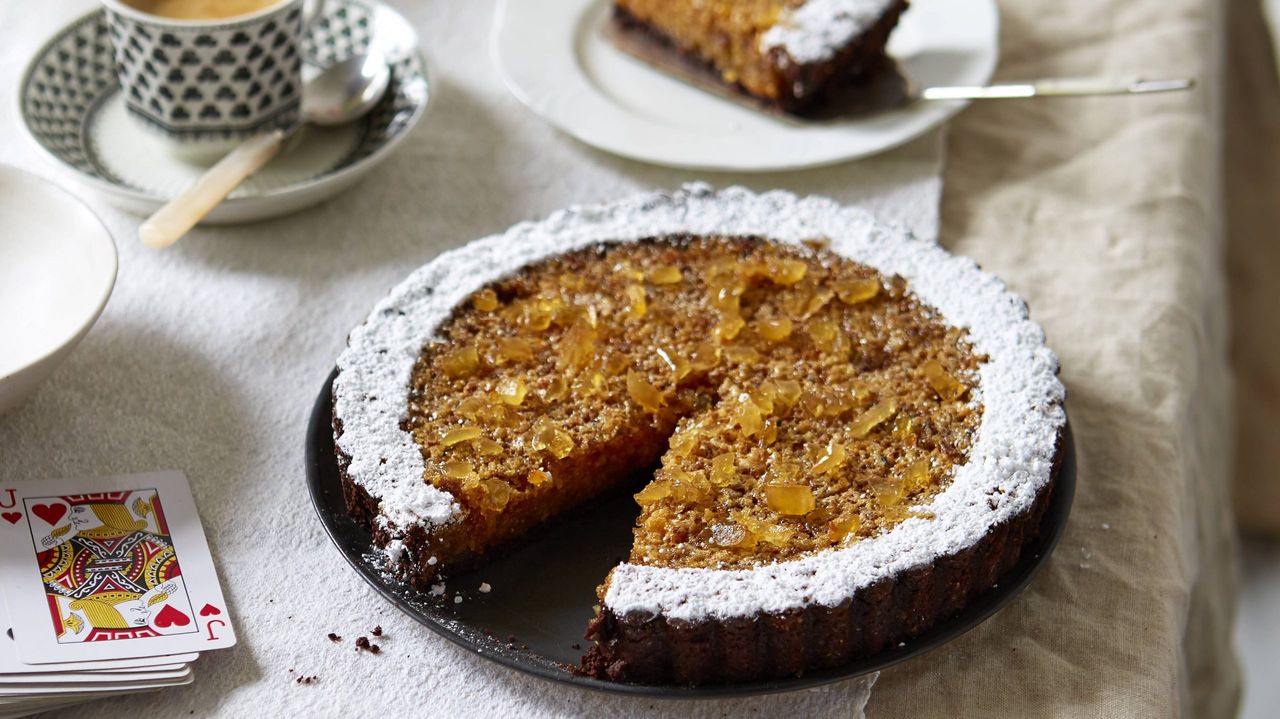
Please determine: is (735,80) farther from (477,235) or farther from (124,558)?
(124,558)

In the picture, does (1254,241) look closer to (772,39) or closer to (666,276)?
(772,39)

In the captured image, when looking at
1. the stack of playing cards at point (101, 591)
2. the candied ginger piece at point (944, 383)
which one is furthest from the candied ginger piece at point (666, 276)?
the stack of playing cards at point (101, 591)

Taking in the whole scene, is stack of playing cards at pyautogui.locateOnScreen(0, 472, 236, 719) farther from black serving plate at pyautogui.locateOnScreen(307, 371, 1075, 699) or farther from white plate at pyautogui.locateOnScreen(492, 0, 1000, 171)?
white plate at pyautogui.locateOnScreen(492, 0, 1000, 171)

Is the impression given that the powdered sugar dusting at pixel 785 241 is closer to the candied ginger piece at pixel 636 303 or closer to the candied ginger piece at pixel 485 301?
the candied ginger piece at pixel 485 301

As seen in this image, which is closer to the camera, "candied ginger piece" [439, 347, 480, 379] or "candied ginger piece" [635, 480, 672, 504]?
"candied ginger piece" [635, 480, 672, 504]

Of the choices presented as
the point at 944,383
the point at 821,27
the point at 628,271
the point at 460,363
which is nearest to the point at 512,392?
the point at 460,363

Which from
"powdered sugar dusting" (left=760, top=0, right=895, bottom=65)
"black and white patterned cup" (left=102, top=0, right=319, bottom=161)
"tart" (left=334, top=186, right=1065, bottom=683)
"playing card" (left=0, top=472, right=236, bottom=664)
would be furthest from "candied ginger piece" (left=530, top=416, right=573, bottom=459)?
"powdered sugar dusting" (left=760, top=0, right=895, bottom=65)

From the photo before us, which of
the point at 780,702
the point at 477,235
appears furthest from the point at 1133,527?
the point at 477,235
